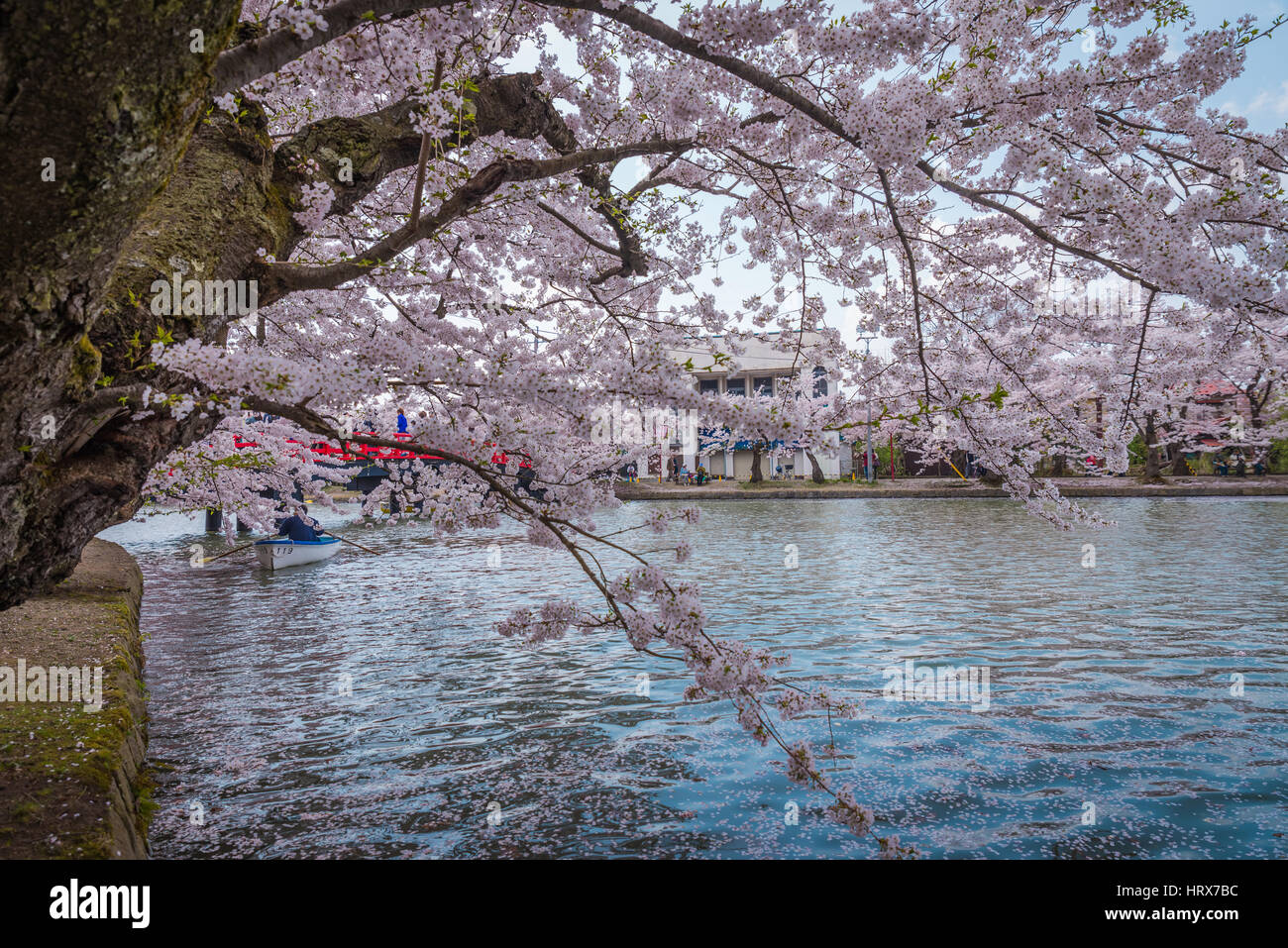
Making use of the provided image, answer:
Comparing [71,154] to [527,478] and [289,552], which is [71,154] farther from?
[289,552]

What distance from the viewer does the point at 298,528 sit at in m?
18.7

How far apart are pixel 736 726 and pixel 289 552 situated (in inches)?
592

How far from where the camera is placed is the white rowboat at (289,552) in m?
17.6

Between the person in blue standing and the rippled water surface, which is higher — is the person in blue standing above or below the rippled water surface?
above

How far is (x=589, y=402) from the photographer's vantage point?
3.94m

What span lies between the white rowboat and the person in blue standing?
17cm

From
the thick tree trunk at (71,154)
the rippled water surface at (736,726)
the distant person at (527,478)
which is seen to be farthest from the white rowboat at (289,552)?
the thick tree trunk at (71,154)

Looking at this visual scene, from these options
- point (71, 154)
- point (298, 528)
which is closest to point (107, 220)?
point (71, 154)

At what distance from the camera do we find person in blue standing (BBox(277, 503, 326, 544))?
18.6m

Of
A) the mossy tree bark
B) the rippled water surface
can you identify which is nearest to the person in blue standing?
the rippled water surface

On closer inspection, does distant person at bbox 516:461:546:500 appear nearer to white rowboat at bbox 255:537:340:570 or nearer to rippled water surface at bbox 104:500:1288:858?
rippled water surface at bbox 104:500:1288:858

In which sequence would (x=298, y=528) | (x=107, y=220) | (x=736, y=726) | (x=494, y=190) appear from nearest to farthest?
(x=107, y=220) < (x=494, y=190) < (x=736, y=726) < (x=298, y=528)
